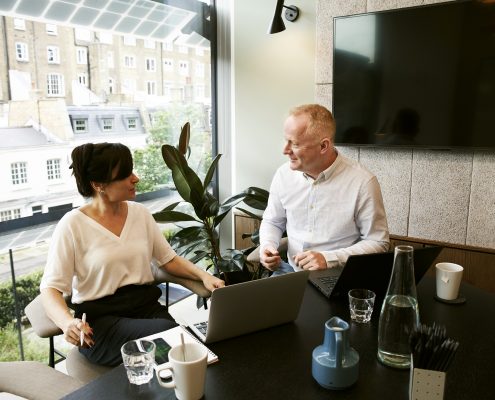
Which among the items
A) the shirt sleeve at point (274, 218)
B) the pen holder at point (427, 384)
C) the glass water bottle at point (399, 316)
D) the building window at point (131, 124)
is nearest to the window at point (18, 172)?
the building window at point (131, 124)

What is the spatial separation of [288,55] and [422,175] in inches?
50.6

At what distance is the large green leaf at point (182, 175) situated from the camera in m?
2.59

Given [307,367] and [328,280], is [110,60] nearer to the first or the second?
[328,280]

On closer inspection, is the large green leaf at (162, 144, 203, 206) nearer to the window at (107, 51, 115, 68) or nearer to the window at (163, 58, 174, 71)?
the window at (107, 51, 115, 68)

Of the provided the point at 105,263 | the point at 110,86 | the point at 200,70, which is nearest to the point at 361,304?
the point at 105,263

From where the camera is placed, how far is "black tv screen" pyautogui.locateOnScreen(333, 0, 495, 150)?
242 centimetres

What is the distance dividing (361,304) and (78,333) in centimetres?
87

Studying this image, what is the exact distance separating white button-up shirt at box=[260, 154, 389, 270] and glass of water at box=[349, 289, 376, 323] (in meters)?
0.56

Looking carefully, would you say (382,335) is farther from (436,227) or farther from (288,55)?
(288,55)

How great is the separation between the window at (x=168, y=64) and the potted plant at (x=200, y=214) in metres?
0.65

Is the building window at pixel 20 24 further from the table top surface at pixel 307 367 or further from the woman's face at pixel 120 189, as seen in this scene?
the table top surface at pixel 307 367

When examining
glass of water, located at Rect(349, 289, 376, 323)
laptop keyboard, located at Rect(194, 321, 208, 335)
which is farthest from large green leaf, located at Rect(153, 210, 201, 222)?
glass of water, located at Rect(349, 289, 376, 323)

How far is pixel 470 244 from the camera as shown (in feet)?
8.51

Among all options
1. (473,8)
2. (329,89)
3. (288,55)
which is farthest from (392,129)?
(288,55)
